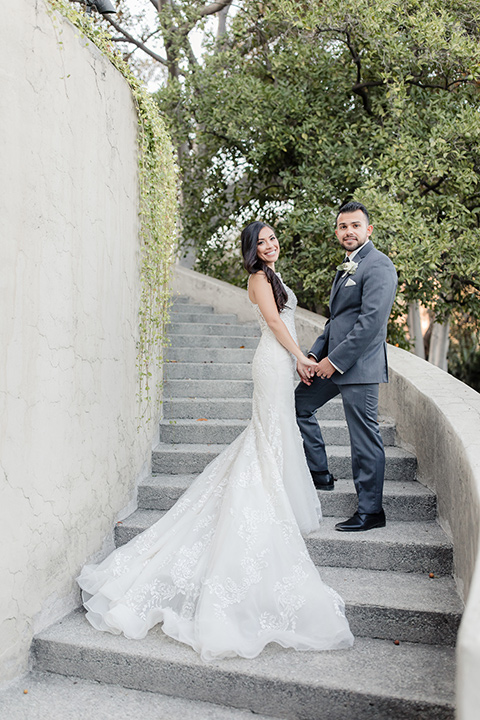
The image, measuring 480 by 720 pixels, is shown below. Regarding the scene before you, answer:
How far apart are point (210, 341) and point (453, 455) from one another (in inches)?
136

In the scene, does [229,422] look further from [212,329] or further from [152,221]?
[212,329]

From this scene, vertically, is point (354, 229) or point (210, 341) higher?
point (354, 229)

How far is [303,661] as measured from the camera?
267cm

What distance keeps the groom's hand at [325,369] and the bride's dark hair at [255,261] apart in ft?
1.41

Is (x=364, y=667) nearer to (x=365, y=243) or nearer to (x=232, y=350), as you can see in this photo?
(x=365, y=243)

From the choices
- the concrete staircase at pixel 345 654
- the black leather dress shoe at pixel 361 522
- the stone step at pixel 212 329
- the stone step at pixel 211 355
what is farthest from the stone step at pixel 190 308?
the black leather dress shoe at pixel 361 522

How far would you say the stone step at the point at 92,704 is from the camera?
2588 millimetres

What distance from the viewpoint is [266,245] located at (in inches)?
142

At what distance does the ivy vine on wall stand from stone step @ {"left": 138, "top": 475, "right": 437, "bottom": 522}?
589 mm

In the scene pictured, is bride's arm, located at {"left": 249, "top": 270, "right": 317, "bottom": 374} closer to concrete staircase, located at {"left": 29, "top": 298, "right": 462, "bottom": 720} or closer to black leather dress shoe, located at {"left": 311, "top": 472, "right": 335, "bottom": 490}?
black leather dress shoe, located at {"left": 311, "top": 472, "right": 335, "bottom": 490}

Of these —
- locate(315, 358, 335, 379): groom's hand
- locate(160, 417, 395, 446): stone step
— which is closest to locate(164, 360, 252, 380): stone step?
locate(160, 417, 395, 446): stone step

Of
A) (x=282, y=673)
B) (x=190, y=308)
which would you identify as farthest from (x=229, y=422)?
(x=190, y=308)

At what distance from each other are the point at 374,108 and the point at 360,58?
550 mm

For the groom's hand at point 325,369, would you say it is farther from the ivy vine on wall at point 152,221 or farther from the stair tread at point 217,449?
the ivy vine on wall at point 152,221
